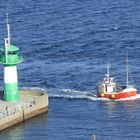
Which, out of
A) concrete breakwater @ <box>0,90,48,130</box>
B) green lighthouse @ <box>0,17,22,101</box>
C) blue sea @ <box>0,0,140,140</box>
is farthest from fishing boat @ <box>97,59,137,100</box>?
green lighthouse @ <box>0,17,22,101</box>

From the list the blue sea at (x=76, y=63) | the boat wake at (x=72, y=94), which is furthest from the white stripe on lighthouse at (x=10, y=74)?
the boat wake at (x=72, y=94)

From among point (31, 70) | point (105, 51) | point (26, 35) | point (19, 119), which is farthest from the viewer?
point (26, 35)

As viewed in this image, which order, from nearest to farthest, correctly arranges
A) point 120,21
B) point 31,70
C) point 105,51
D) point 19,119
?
→ point 19,119
point 31,70
point 105,51
point 120,21

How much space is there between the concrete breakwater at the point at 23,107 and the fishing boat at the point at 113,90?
30.0 ft

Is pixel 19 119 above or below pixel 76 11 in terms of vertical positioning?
below

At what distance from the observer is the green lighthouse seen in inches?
4688

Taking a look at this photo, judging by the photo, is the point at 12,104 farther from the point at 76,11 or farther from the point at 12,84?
the point at 76,11

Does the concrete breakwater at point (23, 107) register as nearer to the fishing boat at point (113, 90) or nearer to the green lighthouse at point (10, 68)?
the green lighthouse at point (10, 68)

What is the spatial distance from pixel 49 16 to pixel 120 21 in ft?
45.5

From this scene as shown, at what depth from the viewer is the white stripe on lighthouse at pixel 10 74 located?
394ft

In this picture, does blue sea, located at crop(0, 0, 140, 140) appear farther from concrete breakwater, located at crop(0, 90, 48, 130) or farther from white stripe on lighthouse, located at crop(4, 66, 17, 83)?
white stripe on lighthouse, located at crop(4, 66, 17, 83)

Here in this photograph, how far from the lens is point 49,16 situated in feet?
617

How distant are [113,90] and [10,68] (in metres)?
14.8

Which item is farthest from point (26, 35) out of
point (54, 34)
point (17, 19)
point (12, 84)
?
point (12, 84)
